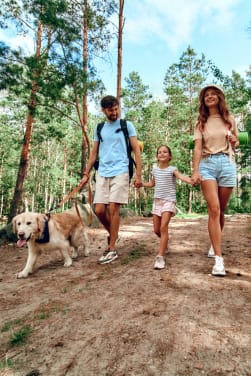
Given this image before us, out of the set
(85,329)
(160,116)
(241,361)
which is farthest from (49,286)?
(160,116)

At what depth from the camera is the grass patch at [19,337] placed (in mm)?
2467

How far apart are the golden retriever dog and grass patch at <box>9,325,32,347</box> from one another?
1600 millimetres

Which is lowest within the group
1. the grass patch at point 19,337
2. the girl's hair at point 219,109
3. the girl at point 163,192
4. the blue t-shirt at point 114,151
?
the grass patch at point 19,337

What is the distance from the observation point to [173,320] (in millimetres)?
2480

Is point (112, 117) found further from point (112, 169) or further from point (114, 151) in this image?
point (112, 169)

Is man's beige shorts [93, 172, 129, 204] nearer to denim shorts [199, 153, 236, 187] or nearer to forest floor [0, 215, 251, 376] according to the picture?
forest floor [0, 215, 251, 376]

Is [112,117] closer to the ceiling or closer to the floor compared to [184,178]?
closer to the ceiling

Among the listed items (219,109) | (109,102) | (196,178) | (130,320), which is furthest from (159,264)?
(109,102)

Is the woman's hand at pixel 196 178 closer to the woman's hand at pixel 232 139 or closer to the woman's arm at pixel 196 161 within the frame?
the woman's arm at pixel 196 161

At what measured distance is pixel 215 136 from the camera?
378cm

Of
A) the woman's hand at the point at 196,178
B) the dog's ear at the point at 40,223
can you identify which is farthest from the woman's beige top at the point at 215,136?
the dog's ear at the point at 40,223

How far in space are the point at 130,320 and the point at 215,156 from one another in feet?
7.38

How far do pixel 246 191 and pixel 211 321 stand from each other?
15184 millimetres

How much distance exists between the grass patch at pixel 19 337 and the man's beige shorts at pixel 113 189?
225 cm
